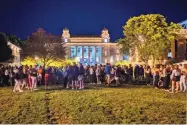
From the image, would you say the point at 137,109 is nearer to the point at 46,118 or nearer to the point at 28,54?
the point at 46,118

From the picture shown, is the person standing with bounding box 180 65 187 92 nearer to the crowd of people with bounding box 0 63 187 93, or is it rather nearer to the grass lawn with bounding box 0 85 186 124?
the crowd of people with bounding box 0 63 187 93

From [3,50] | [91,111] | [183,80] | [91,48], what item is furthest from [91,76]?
[91,48]

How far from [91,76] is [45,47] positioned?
1912 inches

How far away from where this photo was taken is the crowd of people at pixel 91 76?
81.7 ft

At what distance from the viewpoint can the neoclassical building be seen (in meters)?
176

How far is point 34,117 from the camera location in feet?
45.7

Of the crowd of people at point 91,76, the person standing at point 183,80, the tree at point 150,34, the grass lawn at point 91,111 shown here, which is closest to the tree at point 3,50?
the tree at point 150,34

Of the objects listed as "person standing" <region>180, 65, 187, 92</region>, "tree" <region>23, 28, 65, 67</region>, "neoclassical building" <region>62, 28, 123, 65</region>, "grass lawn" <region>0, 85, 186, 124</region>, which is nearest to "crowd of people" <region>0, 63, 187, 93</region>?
"person standing" <region>180, 65, 187, 92</region>

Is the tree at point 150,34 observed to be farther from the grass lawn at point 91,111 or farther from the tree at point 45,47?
the grass lawn at point 91,111

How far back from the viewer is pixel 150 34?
54.8 metres

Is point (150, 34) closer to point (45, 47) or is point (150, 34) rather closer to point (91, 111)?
point (45, 47)

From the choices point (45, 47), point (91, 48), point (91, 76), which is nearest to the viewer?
point (91, 76)

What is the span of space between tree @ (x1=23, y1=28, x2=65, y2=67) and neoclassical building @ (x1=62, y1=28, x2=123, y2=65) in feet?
292

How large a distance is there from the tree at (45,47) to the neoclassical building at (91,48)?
8912 centimetres
